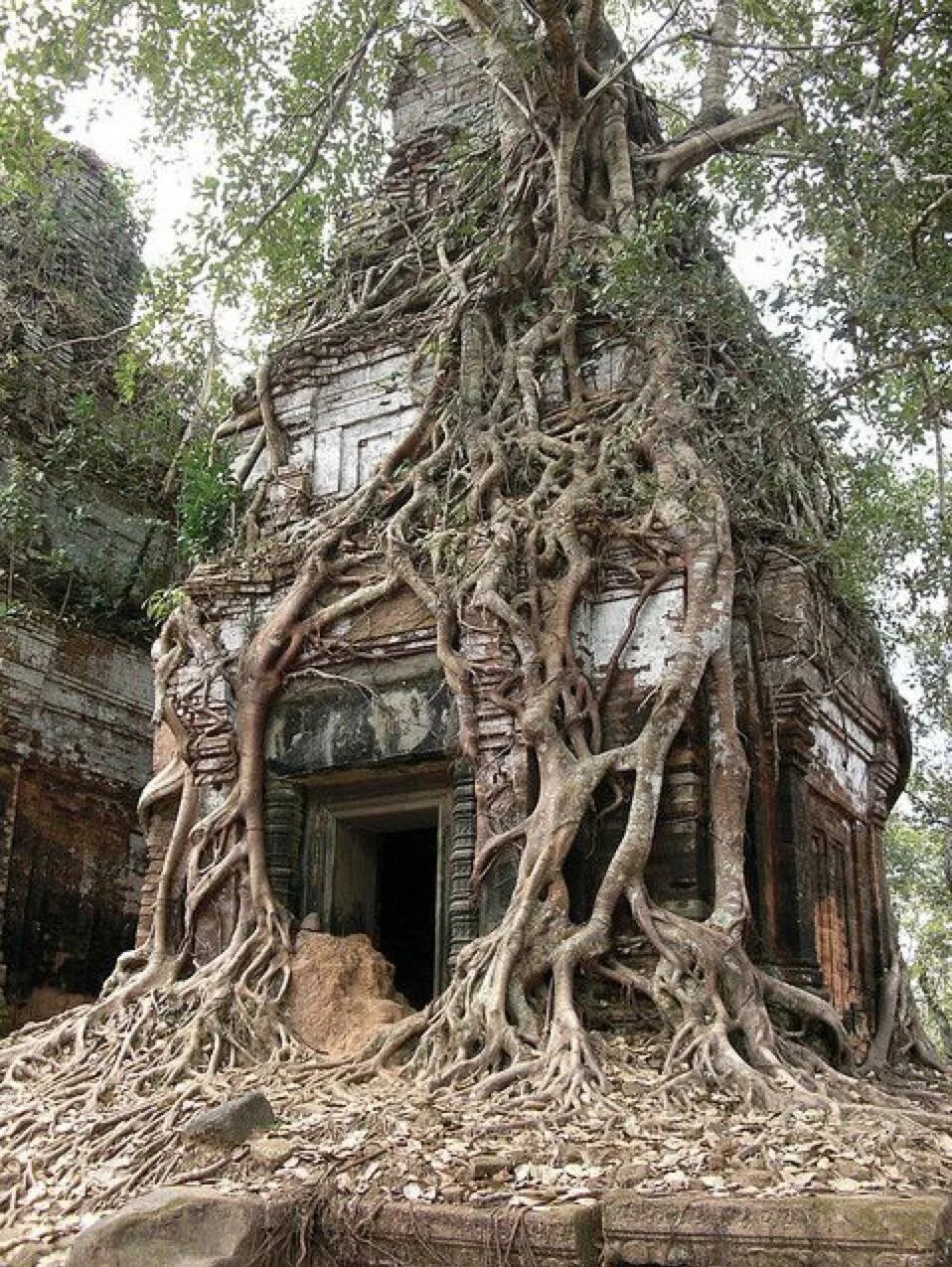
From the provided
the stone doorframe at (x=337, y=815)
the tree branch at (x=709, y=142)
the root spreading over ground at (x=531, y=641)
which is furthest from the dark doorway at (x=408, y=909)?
the tree branch at (x=709, y=142)

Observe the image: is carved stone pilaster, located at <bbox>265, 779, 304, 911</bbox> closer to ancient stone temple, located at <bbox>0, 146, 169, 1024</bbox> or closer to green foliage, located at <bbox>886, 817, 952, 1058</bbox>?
ancient stone temple, located at <bbox>0, 146, 169, 1024</bbox>

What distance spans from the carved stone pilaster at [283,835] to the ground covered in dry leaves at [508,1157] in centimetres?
177

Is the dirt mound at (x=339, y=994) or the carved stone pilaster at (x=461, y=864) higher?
the carved stone pilaster at (x=461, y=864)

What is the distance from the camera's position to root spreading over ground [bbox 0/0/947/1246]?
5.08 m

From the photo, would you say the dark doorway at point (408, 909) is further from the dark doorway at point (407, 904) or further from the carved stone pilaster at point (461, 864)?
the carved stone pilaster at point (461, 864)

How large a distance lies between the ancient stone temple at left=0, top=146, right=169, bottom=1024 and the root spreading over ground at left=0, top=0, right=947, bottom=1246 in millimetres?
2220

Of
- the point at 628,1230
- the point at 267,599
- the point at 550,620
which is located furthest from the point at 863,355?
the point at 628,1230

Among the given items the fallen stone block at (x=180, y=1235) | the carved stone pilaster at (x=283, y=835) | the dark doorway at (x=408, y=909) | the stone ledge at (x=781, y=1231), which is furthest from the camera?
the dark doorway at (x=408, y=909)

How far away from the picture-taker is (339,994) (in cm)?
617

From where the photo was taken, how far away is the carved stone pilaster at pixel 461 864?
6035 millimetres

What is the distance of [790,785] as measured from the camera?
6.48m

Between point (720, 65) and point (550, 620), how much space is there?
4648mm

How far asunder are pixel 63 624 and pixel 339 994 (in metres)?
4.55

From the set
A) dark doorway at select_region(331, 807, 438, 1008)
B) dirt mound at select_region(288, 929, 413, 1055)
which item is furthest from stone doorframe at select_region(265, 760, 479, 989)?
dark doorway at select_region(331, 807, 438, 1008)
